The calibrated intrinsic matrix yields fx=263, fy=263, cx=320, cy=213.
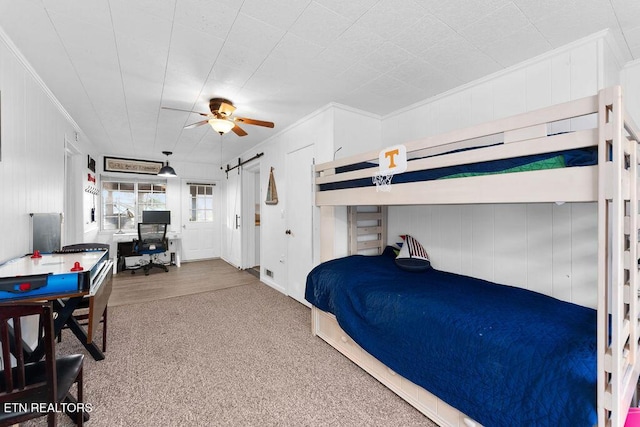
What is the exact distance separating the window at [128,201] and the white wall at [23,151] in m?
3.16

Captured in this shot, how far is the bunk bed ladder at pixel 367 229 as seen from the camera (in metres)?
2.82

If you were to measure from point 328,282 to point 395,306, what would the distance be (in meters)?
0.71

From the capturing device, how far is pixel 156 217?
5.66 meters

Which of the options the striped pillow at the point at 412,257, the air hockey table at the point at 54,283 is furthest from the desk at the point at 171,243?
the striped pillow at the point at 412,257

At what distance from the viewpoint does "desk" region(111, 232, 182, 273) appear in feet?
16.8

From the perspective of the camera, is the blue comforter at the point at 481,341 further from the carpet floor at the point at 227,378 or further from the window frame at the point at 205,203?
the window frame at the point at 205,203

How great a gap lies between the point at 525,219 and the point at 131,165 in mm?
6675

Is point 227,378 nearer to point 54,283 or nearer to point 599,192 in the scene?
point 54,283

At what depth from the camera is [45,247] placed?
241 centimetres

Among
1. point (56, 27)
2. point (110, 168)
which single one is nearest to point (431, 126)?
point (56, 27)

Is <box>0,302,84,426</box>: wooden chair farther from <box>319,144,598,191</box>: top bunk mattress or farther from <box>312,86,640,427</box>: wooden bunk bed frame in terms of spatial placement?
<box>319,144,598,191</box>: top bunk mattress

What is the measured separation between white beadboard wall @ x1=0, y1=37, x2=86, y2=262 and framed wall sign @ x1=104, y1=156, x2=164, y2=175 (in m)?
2.95

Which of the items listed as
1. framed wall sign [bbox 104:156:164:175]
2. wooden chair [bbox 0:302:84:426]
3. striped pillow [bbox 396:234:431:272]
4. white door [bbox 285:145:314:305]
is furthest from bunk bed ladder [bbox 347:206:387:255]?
framed wall sign [bbox 104:156:164:175]

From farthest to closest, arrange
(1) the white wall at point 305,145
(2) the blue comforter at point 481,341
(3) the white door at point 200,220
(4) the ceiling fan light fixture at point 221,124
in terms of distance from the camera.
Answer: (3) the white door at point 200,220, (1) the white wall at point 305,145, (4) the ceiling fan light fixture at point 221,124, (2) the blue comforter at point 481,341
